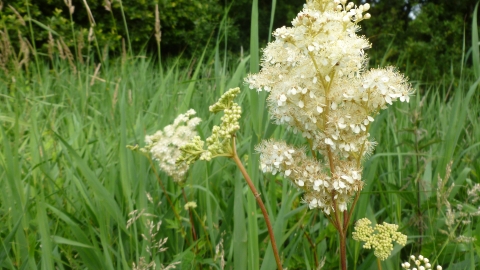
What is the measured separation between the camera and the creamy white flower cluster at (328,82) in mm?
946

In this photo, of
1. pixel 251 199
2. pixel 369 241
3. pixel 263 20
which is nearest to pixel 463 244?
pixel 369 241

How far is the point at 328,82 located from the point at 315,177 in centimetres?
20

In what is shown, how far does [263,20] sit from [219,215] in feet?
33.4

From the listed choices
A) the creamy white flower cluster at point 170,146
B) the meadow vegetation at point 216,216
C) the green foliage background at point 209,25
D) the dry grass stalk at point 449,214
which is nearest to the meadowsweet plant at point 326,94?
the meadow vegetation at point 216,216

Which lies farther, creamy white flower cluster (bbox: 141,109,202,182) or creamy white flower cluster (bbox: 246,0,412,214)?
creamy white flower cluster (bbox: 141,109,202,182)

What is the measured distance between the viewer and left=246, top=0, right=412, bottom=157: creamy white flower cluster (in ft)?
3.10

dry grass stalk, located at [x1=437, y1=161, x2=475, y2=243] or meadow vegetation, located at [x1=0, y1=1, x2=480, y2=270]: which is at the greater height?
dry grass stalk, located at [x1=437, y1=161, x2=475, y2=243]

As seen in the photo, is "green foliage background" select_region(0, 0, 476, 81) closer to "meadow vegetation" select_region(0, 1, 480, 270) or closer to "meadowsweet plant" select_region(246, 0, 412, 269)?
"meadow vegetation" select_region(0, 1, 480, 270)

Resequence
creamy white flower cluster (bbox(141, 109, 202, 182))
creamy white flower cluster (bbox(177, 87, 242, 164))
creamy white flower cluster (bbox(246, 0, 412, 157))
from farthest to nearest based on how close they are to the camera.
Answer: creamy white flower cluster (bbox(141, 109, 202, 182))
creamy white flower cluster (bbox(177, 87, 242, 164))
creamy white flower cluster (bbox(246, 0, 412, 157))

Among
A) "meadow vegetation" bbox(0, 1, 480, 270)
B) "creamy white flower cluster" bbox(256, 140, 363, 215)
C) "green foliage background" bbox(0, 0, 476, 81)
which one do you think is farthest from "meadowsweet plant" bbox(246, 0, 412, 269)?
"green foliage background" bbox(0, 0, 476, 81)

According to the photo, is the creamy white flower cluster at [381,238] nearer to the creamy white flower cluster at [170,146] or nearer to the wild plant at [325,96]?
the wild plant at [325,96]

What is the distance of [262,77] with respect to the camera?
3.47 ft

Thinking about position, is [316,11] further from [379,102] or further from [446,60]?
[446,60]

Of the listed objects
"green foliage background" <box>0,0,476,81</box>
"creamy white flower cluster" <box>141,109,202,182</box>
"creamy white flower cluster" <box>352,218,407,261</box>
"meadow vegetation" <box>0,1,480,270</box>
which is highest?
"creamy white flower cluster" <box>352,218,407,261</box>
